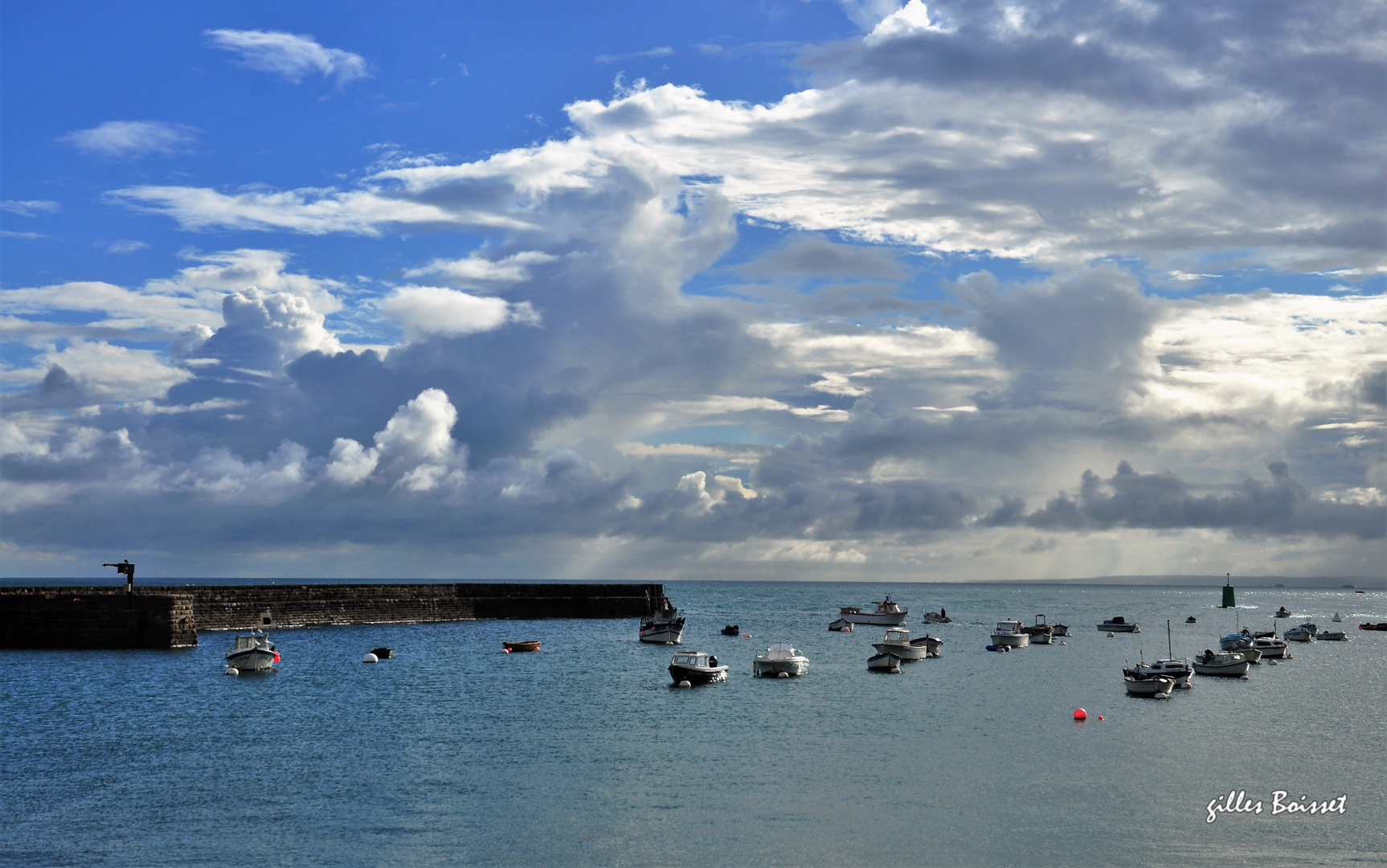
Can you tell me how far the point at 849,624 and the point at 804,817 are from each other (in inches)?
3909

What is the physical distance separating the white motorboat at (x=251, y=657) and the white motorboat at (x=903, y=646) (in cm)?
3940

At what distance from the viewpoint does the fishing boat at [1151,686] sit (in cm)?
5741

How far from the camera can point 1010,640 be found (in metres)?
98.9

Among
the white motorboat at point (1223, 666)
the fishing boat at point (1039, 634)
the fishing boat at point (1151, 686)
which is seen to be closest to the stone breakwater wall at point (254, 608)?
the fishing boat at point (1039, 634)

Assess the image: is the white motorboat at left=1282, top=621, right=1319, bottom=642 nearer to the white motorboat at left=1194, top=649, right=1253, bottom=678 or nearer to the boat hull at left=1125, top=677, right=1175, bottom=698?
the white motorboat at left=1194, top=649, right=1253, bottom=678

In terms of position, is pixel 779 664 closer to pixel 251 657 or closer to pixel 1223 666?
pixel 1223 666

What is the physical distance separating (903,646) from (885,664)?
24.1 feet

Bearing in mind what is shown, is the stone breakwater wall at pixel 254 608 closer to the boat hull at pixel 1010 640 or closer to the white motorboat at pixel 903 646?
the boat hull at pixel 1010 640

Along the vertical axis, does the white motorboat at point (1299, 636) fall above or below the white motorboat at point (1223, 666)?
below

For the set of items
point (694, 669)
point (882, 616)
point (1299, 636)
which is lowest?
point (1299, 636)

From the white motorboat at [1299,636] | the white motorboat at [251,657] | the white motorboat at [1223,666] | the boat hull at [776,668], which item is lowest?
the white motorboat at [1299,636]

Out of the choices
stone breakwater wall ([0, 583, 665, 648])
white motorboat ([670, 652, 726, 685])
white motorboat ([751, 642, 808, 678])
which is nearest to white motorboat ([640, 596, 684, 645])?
white motorboat ([751, 642, 808, 678])

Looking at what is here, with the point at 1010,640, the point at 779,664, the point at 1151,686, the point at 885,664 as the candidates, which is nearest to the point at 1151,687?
the point at 1151,686
